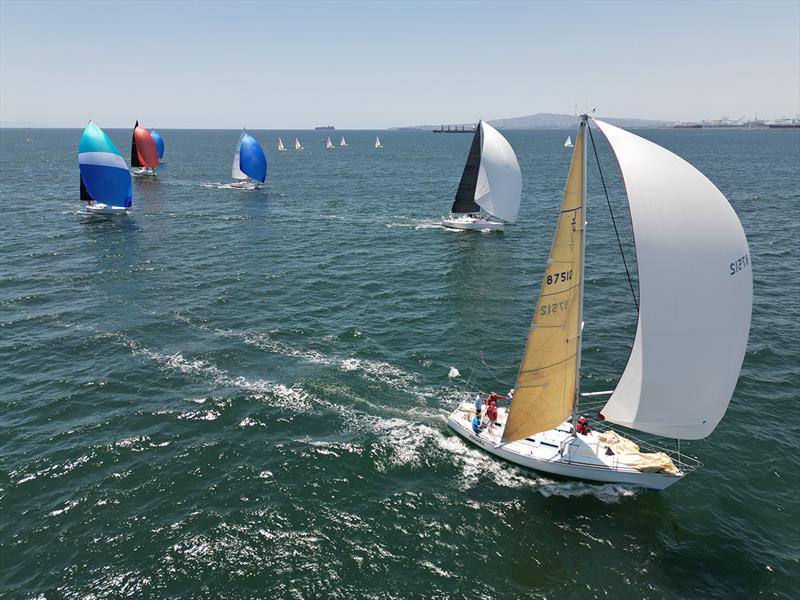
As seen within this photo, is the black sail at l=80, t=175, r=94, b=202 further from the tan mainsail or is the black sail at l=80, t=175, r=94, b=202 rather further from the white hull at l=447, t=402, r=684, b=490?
the tan mainsail

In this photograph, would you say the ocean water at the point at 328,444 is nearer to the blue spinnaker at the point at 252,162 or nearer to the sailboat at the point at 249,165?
the sailboat at the point at 249,165

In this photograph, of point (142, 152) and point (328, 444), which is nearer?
point (328, 444)

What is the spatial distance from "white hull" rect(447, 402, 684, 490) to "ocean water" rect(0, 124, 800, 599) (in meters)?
0.64

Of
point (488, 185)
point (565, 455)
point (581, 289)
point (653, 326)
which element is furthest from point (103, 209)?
point (653, 326)

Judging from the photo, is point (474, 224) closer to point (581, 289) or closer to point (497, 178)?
point (497, 178)

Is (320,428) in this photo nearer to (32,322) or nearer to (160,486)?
(160,486)

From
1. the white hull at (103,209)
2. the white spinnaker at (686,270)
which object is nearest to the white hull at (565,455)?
the white spinnaker at (686,270)

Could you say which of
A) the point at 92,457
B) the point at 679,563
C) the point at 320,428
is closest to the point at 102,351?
the point at 92,457

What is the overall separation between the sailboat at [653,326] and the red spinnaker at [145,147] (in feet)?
349

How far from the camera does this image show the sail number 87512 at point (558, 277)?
69.6 feet

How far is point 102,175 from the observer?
69.4 meters

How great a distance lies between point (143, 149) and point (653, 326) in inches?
4432

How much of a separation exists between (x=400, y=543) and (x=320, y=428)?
846 centimetres

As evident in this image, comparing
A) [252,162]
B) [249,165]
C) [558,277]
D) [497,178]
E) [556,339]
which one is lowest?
[556,339]
